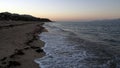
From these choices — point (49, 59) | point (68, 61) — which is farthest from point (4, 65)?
point (68, 61)

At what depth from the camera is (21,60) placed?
12.6 metres

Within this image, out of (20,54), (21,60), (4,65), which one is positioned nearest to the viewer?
(4,65)

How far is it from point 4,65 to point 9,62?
598mm

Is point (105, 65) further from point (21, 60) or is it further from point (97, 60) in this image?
point (21, 60)

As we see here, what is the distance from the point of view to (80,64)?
12102 mm

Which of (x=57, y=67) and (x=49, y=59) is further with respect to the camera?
(x=49, y=59)

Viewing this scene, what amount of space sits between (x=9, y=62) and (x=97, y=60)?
6.43 metres

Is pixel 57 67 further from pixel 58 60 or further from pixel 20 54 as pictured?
pixel 20 54

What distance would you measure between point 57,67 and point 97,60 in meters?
3.60

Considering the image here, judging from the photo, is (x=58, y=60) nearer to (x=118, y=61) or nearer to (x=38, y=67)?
(x=38, y=67)

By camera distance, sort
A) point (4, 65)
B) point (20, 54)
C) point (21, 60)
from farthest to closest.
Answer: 1. point (20, 54)
2. point (21, 60)
3. point (4, 65)

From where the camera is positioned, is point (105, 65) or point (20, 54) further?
point (20, 54)

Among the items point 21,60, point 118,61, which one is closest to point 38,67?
point 21,60

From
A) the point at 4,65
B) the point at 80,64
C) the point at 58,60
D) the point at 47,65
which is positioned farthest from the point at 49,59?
the point at 4,65
